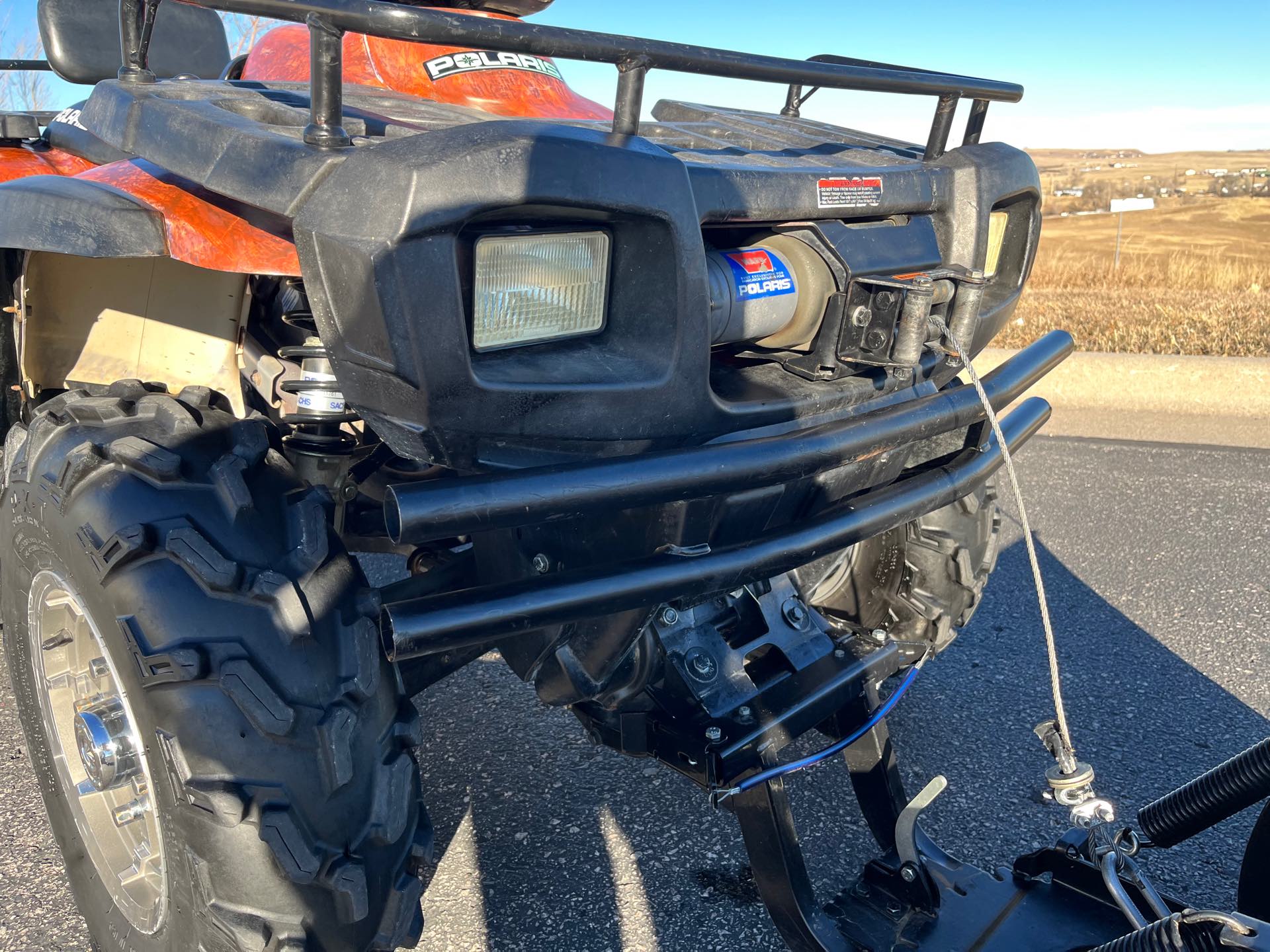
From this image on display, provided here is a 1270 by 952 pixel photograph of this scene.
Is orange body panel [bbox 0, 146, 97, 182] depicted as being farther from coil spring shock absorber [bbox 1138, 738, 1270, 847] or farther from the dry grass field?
the dry grass field

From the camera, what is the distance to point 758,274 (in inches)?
75.0

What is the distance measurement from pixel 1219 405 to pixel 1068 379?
798mm

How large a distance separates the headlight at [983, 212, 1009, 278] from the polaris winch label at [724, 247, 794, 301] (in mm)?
712

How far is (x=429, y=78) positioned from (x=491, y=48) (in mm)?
1188

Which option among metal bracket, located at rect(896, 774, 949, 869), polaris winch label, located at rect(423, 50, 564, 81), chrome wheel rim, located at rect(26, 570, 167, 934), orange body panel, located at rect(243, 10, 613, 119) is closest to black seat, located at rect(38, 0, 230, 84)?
orange body panel, located at rect(243, 10, 613, 119)

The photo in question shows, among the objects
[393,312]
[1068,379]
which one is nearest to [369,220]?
[393,312]

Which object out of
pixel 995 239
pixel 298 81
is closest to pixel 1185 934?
pixel 995 239

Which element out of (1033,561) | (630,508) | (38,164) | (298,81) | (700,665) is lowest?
(700,665)

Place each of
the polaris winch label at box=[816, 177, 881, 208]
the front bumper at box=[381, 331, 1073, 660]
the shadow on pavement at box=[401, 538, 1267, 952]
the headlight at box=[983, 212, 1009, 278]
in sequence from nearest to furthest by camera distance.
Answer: the front bumper at box=[381, 331, 1073, 660] → the polaris winch label at box=[816, 177, 881, 208] → the shadow on pavement at box=[401, 538, 1267, 952] → the headlight at box=[983, 212, 1009, 278]

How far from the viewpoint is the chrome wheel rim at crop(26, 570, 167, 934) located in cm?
200

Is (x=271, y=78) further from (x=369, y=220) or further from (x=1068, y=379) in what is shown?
(x=1068, y=379)

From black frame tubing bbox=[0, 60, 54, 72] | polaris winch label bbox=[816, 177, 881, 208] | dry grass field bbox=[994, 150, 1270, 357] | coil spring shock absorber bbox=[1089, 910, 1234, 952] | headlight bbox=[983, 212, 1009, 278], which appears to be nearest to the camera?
coil spring shock absorber bbox=[1089, 910, 1234, 952]

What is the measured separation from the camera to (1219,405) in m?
6.09

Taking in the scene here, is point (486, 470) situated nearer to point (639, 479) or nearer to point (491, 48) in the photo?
point (639, 479)
